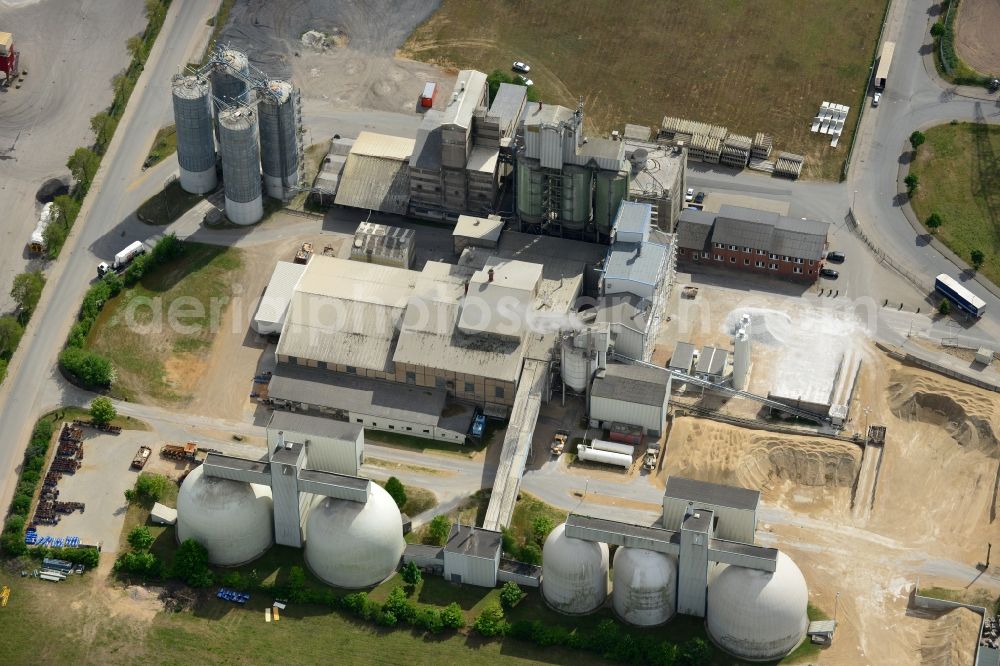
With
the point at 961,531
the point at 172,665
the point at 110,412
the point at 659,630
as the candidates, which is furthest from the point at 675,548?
the point at 110,412

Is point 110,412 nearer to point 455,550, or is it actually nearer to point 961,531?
point 455,550

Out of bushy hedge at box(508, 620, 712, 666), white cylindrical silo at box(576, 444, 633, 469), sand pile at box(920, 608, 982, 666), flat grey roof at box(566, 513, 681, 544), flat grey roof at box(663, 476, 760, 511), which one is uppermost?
flat grey roof at box(663, 476, 760, 511)

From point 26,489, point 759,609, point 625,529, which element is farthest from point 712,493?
point 26,489

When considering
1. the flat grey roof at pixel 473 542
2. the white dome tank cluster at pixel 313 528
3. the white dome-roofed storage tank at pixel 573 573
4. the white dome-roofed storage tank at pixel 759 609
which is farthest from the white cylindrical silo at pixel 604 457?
the white dome tank cluster at pixel 313 528

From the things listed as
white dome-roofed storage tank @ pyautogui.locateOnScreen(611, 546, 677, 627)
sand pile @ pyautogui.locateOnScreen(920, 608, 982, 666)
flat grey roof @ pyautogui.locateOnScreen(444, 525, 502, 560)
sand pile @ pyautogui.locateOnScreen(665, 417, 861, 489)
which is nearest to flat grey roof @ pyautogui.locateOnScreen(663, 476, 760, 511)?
white dome-roofed storage tank @ pyautogui.locateOnScreen(611, 546, 677, 627)

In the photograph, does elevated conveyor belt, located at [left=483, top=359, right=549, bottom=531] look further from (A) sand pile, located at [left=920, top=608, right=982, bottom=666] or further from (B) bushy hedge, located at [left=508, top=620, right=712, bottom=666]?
(A) sand pile, located at [left=920, top=608, right=982, bottom=666]
